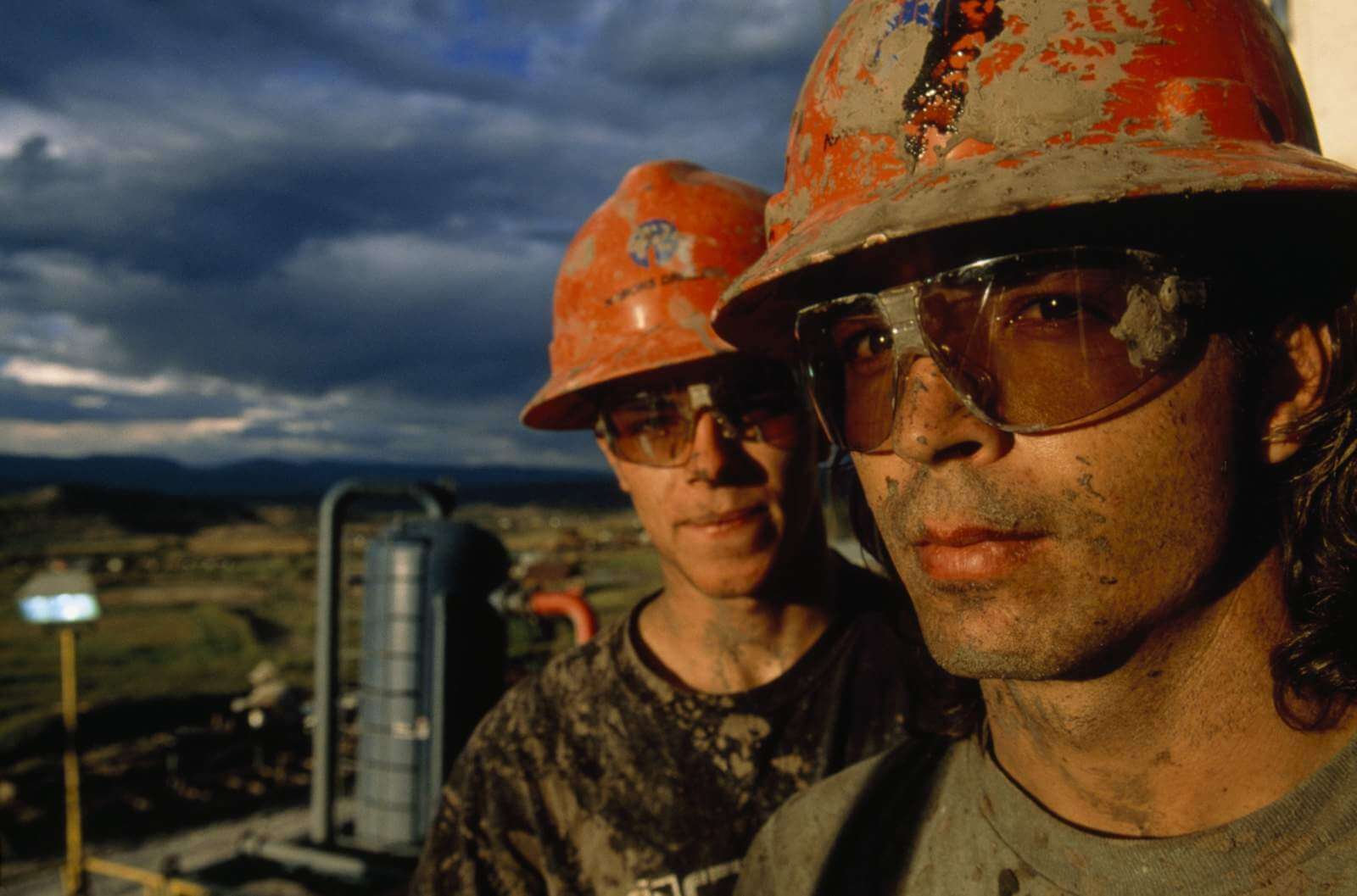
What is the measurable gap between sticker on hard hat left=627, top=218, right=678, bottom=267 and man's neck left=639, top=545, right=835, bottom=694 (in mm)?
975

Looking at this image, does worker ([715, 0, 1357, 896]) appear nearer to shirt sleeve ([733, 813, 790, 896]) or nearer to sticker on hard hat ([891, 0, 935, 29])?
sticker on hard hat ([891, 0, 935, 29])

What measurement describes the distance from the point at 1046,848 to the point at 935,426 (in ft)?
2.16

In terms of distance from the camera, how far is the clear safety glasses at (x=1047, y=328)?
4.33 ft

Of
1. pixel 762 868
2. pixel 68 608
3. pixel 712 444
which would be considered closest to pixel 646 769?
pixel 762 868

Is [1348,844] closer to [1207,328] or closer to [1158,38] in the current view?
[1207,328]

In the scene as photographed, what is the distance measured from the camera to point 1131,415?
1.33 m

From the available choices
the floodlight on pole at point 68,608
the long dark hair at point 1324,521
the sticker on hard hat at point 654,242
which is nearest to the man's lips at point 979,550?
the long dark hair at point 1324,521

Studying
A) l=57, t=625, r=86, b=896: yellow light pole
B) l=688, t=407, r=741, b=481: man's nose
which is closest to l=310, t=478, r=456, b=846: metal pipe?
l=57, t=625, r=86, b=896: yellow light pole

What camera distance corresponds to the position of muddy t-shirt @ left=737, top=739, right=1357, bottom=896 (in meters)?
1.22

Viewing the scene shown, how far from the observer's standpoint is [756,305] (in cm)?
192

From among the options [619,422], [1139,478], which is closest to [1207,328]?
[1139,478]

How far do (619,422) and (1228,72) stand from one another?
1.80m

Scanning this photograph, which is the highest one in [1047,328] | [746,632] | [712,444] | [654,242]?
→ [654,242]

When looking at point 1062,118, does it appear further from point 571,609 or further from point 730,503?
point 571,609
